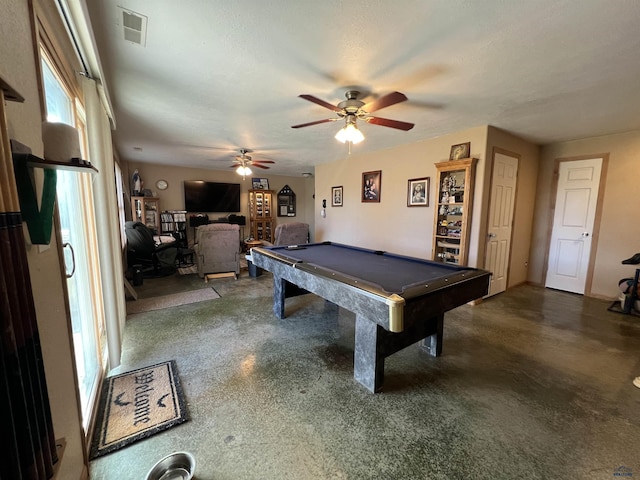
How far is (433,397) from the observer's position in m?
1.91

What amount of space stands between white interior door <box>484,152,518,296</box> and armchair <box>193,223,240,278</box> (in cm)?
399

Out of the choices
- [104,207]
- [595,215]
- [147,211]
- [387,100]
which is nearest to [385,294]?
[387,100]

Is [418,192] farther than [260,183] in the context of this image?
No

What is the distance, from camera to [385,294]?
166cm

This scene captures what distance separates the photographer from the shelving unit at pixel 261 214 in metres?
7.94

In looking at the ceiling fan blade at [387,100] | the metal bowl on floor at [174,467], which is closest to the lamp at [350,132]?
the ceiling fan blade at [387,100]

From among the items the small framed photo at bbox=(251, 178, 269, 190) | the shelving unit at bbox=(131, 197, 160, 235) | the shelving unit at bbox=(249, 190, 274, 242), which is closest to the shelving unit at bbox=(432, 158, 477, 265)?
the shelving unit at bbox=(249, 190, 274, 242)

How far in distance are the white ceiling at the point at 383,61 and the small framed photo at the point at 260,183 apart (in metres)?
4.68

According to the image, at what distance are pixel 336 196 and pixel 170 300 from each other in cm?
383

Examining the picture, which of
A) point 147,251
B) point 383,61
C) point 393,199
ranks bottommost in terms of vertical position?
point 147,251

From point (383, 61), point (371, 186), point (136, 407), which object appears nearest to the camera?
point (136, 407)

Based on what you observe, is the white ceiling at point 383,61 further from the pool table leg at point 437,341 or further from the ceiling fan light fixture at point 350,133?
the pool table leg at point 437,341

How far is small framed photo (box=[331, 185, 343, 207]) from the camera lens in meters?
5.94

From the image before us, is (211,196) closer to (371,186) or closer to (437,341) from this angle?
(371,186)
